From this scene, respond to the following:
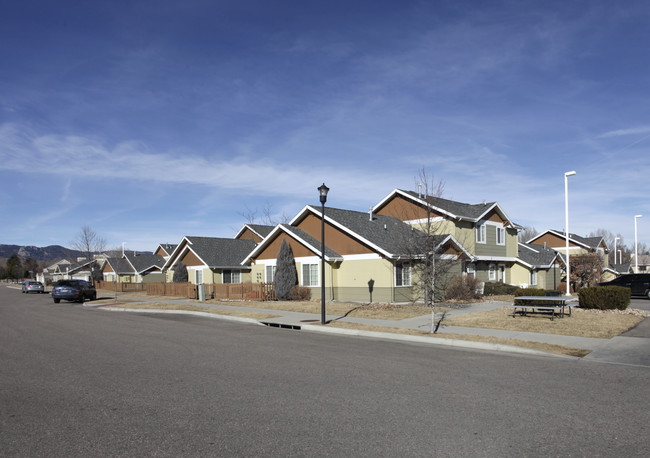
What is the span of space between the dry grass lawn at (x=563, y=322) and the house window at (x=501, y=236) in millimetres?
16636

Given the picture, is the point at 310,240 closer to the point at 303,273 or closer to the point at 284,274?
the point at 303,273

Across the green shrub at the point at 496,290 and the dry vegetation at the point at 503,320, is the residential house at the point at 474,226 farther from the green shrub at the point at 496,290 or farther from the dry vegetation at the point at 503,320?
the dry vegetation at the point at 503,320

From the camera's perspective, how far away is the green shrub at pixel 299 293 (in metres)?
28.2

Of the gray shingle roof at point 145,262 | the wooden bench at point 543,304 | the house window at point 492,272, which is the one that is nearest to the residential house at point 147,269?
→ the gray shingle roof at point 145,262

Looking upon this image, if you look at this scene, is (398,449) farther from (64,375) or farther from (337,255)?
(337,255)

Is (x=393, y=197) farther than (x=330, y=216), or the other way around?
(x=393, y=197)

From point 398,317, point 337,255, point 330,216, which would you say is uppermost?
point 330,216

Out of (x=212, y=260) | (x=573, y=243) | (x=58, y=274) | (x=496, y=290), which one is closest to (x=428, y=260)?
(x=496, y=290)

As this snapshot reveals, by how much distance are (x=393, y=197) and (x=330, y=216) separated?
7.09 m

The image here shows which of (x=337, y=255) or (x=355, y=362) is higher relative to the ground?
(x=337, y=255)

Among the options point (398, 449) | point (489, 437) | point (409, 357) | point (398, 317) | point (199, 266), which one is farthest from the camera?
point (199, 266)

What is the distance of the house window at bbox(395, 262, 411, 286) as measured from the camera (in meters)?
26.3

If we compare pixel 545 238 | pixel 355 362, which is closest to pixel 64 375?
pixel 355 362

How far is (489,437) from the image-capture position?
5660mm
